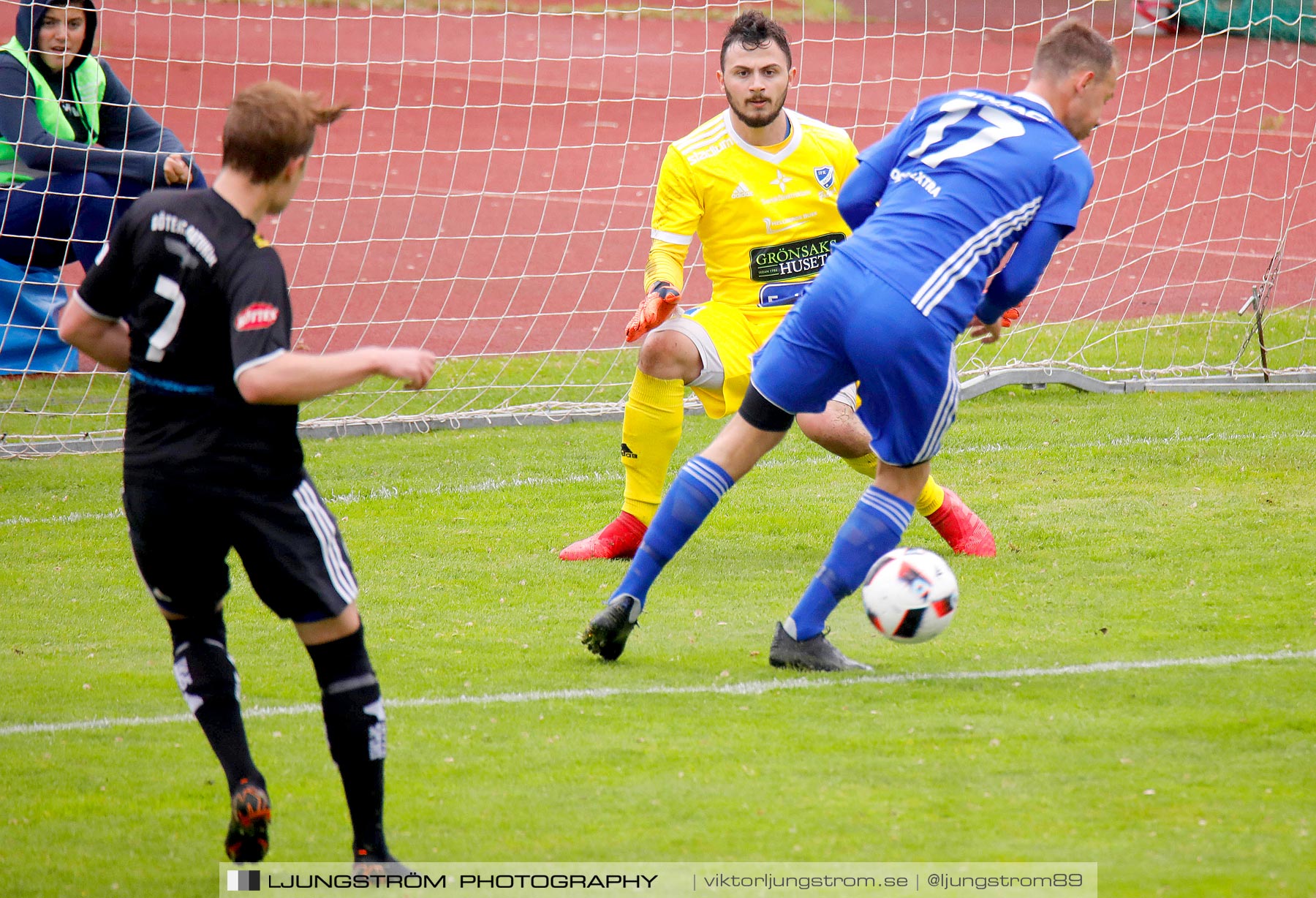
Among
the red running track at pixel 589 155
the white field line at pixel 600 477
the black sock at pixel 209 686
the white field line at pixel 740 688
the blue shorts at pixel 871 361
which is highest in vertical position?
the blue shorts at pixel 871 361

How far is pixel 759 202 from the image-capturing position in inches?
224

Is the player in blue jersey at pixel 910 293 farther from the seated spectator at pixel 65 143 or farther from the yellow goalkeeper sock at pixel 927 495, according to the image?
the seated spectator at pixel 65 143

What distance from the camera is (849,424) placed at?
558cm

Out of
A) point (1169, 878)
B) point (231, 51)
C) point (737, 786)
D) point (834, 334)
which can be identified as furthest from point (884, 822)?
point (231, 51)

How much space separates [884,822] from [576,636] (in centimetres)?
172

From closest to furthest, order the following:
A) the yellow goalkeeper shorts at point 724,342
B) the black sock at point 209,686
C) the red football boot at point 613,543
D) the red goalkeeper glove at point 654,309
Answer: the black sock at point 209,686, the red goalkeeper glove at point 654,309, the yellow goalkeeper shorts at point 724,342, the red football boot at point 613,543

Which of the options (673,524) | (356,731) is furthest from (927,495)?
(356,731)

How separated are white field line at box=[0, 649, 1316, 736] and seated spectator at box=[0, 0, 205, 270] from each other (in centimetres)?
412

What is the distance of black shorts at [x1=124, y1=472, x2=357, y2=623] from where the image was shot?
293 cm

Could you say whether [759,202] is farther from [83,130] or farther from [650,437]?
[83,130]

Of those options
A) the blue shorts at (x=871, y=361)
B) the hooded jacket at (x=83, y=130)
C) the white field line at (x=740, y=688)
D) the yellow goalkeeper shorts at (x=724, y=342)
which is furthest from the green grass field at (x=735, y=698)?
the hooded jacket at (x=83, y=130)

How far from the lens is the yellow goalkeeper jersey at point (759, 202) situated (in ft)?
18.6

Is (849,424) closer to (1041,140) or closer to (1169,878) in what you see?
(1041,140)

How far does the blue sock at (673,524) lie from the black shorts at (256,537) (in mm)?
1459
